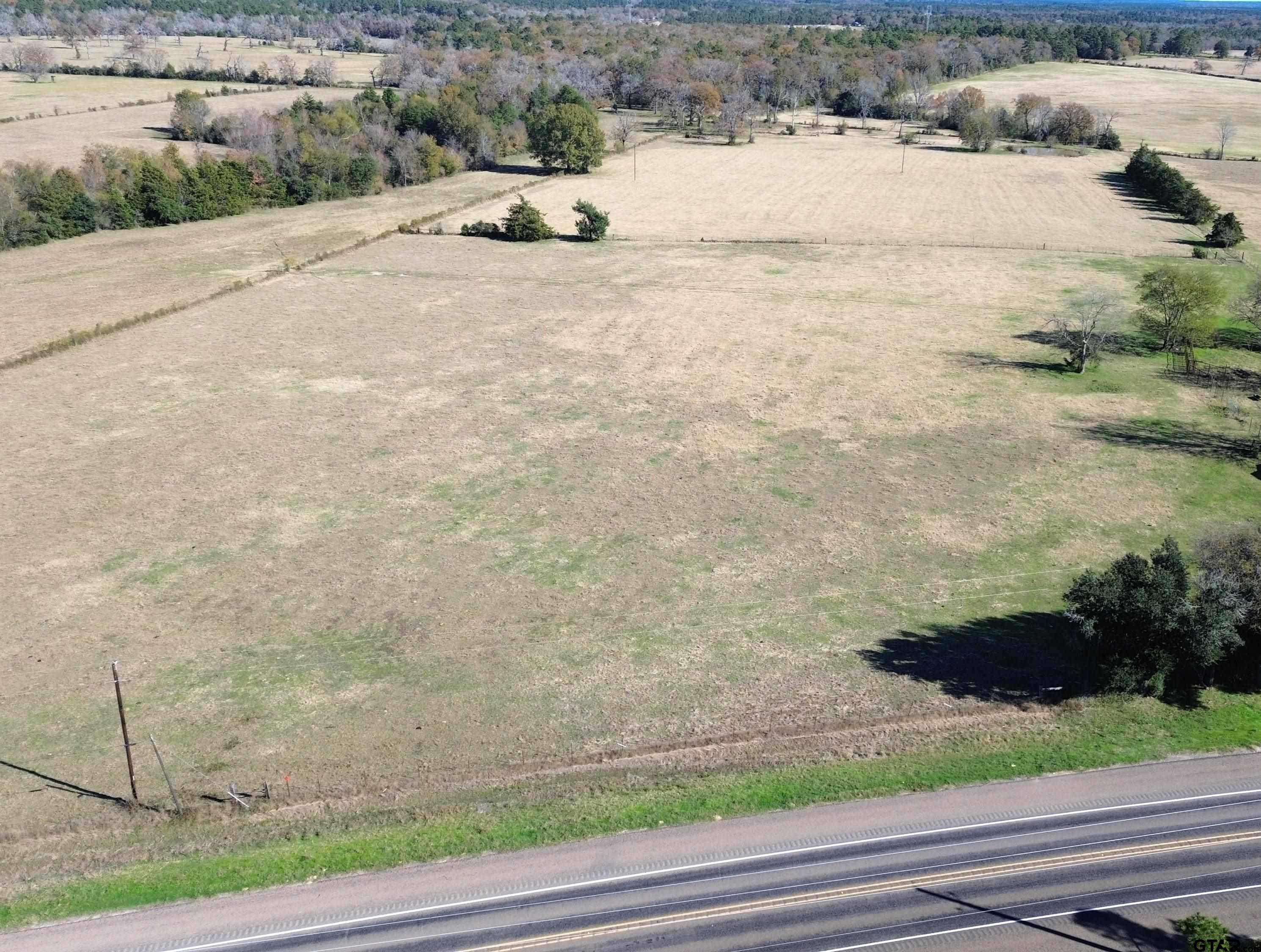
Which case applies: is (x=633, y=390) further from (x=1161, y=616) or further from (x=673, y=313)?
(x=1161, y=616)

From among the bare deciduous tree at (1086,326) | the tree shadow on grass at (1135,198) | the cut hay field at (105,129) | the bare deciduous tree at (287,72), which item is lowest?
the bare deciduous tree at (1086,326)

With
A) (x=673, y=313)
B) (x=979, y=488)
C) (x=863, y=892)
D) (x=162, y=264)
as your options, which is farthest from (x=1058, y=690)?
(x=162, y=264)

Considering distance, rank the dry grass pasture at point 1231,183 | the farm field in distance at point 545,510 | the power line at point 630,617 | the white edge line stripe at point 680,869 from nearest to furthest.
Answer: the white edge line stripe at point 680,869 < the farm field in distance at point 545,510 < the power line at point 630,617 < the dry grass pasture at point 1231,183

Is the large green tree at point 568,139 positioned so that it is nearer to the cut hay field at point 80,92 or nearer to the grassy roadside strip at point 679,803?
the cut hay field at point 80,92

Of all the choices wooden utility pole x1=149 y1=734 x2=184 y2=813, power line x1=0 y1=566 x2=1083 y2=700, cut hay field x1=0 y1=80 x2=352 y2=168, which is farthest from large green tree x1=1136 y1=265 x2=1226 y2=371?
cut hay field x1=0 y1=80 x2=352 y2=168

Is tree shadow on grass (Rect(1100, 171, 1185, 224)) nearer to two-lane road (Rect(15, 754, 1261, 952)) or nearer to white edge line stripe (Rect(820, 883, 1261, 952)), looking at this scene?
two-lane road (Rect(15, 754, 1261, 952))

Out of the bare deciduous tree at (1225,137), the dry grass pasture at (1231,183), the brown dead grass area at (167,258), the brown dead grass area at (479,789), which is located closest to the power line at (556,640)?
the brown dead grass area at (479,789)

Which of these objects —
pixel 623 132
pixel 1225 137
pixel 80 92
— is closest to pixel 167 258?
pixel 623 132
